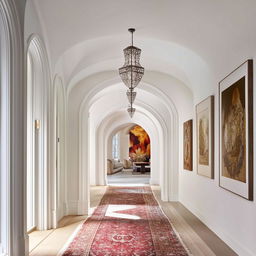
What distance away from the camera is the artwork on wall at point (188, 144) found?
396 inches

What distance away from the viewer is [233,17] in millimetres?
5500

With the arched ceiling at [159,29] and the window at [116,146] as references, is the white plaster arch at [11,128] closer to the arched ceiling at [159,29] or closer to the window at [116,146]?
the arched ceiling at [159,29]

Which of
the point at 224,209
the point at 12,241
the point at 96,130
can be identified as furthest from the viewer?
the point at 96,130

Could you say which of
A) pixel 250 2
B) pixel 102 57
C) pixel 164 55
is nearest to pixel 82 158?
pixel 102 57

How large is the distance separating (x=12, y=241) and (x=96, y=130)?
A: 13.9 metres

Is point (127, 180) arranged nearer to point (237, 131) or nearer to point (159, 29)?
point (159, 29)

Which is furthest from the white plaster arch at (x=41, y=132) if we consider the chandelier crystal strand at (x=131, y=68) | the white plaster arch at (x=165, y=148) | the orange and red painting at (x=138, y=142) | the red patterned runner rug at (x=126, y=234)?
the orange and red painting at (x=138, y=142)

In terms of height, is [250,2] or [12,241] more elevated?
[250,2]

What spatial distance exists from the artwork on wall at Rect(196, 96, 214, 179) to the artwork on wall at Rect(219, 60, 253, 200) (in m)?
0.75

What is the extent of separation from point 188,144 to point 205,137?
2146 mm

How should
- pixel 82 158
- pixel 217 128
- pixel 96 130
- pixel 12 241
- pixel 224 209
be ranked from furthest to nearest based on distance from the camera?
pixel 96 130, pixel 82 158, pixel 217 128, pixel 224 209, pixel 12 241

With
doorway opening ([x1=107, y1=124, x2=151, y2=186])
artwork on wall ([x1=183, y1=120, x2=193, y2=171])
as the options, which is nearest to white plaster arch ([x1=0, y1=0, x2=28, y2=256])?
artwork on wall ([x1=183, y1=120, x2=193, y2=171])

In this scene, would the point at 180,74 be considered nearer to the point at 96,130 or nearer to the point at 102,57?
the point at 102,57

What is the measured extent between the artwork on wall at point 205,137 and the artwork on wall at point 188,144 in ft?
2.83
